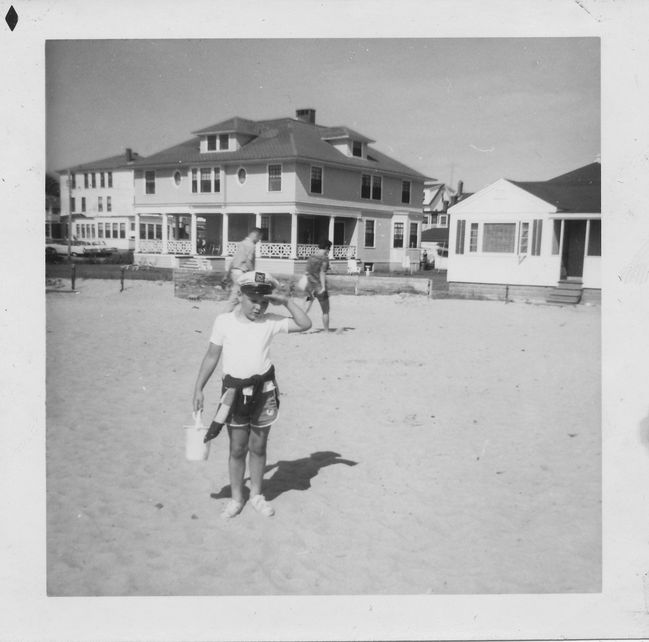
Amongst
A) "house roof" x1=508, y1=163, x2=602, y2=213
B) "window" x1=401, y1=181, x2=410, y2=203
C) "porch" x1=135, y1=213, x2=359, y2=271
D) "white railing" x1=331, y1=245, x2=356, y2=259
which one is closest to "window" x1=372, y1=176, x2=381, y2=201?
"window" x1=401, y1=181, x2=410, y2=203

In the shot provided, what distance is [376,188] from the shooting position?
2381cm

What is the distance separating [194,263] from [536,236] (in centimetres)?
1038

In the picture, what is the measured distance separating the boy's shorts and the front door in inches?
577

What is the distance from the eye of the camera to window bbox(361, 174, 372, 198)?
22.9 meters

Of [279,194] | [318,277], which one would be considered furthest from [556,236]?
[318,277]

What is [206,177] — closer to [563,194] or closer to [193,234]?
[193,234]

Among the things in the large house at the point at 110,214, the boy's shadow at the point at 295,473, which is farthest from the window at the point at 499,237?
the large house at the point at 110,214

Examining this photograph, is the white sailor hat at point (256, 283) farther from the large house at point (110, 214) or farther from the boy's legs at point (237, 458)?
the large house at point (110, 214)

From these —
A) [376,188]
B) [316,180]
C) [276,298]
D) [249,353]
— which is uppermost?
[376,188]

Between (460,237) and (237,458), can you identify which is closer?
(237,458)

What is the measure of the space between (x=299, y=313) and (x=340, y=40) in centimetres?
188
